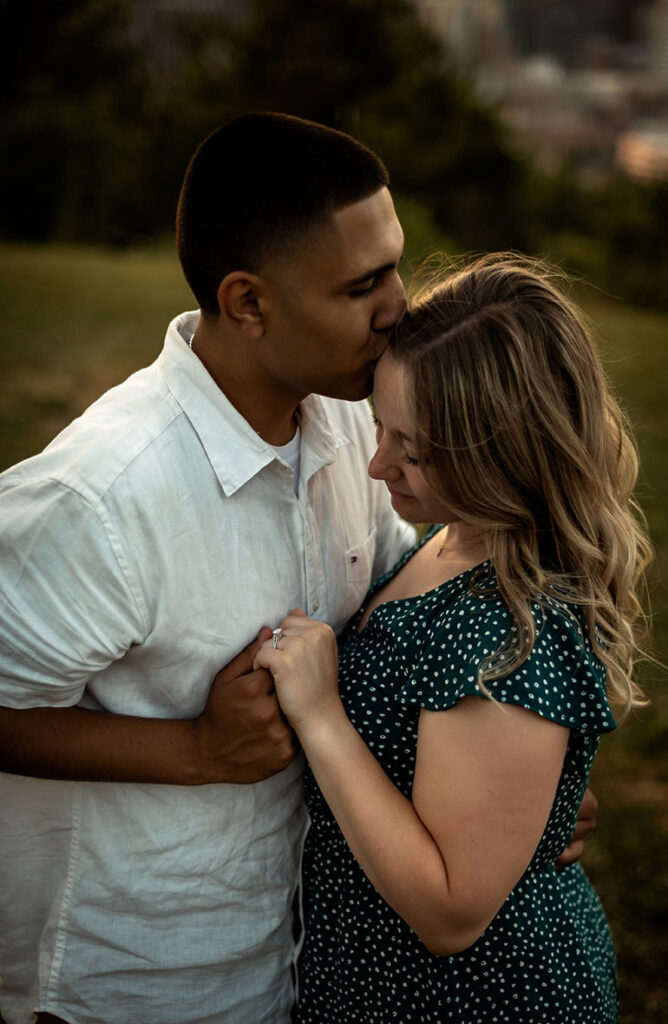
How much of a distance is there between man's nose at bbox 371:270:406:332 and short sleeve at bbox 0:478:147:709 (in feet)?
2.39

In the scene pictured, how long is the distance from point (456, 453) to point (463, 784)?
619mm

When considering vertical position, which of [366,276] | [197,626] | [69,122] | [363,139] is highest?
[366,276]

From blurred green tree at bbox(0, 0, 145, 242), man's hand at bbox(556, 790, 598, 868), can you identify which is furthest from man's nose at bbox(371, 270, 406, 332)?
blurred green tree at bbox(0, 0, 145, 242)

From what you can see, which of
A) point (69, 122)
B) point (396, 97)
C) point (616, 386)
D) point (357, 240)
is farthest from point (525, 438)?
point (396, 97)

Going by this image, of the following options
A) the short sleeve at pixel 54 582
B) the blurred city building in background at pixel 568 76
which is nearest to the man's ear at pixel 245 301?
the short sleeve at pixel 54 582

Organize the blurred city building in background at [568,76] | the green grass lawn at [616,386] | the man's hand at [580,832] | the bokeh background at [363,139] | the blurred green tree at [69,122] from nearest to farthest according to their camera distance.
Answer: the man's hand at [580,832]
the green grass lawn at [616,386]
the bokeh background at [363,139]
the blurred green tree at [69,122]
the blurred city building in background at [568,76]

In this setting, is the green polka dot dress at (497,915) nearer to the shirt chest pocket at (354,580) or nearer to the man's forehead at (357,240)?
the shirt chest pocket at (354,580)

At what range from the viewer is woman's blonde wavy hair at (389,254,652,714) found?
73.7 inches

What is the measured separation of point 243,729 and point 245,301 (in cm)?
90

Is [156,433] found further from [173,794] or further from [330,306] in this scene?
[173,794]

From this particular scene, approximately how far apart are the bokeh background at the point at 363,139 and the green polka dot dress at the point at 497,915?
8.48 ft

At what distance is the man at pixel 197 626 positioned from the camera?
6.28 feet

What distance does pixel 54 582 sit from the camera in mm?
1835

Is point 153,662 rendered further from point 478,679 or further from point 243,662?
point 478,679
